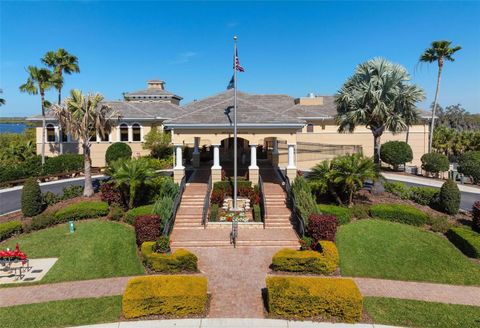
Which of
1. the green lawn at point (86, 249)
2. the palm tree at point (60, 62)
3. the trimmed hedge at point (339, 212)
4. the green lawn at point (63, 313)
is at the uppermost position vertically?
the palm tree at point (60, 62)

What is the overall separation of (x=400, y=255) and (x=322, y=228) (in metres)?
3.72

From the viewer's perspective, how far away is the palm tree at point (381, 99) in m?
22.5

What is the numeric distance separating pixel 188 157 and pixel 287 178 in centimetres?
1503

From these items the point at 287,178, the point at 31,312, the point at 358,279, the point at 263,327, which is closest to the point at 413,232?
the point at 358,279

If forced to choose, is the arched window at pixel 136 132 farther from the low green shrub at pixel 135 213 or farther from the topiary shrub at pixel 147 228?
the topiary shrub at pixel 147 228

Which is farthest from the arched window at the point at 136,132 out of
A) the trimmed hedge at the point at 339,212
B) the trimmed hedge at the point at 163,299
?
the trimmed hedge at the point at 163,299

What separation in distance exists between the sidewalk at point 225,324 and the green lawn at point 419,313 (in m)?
0.73

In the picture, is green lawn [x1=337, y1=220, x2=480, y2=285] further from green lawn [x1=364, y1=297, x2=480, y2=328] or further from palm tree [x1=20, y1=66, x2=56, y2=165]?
palm tree [x1=20, y1=66, x2=56, y2=165]

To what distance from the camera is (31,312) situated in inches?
424

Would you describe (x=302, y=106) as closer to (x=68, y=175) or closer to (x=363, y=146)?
(x=363, y=146)

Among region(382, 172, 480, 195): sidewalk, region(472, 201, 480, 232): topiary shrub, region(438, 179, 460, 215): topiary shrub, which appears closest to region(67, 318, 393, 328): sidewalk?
region(472, 201, 480, 232): topiary shrub

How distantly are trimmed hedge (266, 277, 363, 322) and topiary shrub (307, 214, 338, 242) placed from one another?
465 centimetres

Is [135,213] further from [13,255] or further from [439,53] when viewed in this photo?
[439,53]

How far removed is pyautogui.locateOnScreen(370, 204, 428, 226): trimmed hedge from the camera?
17891mm
